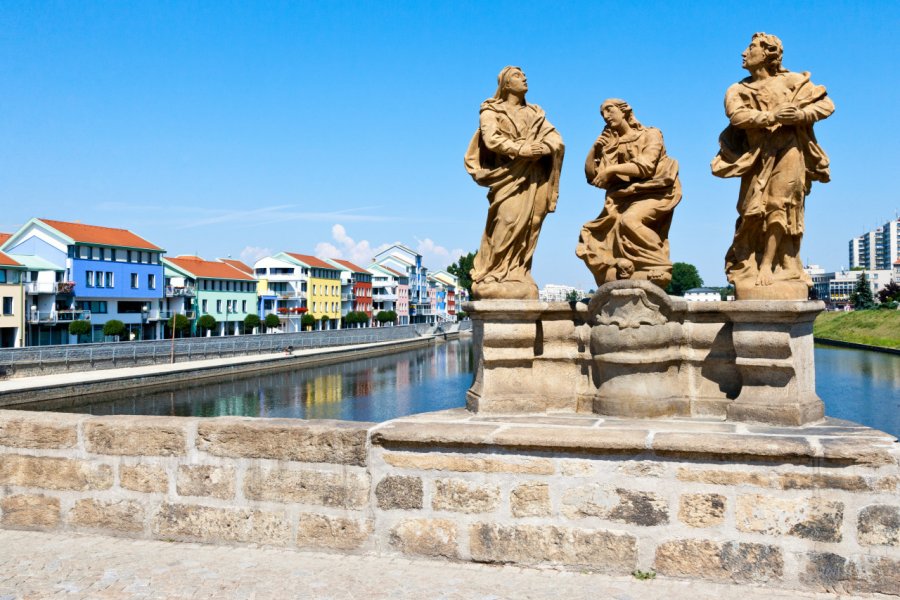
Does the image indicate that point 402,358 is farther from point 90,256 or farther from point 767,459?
point 767,459

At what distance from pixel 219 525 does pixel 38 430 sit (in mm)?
1550

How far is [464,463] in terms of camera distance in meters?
4.87

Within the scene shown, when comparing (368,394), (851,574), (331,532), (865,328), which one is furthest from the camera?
(865,328)

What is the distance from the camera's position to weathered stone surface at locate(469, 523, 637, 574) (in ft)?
14.9

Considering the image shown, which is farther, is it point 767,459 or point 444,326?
point 444,326

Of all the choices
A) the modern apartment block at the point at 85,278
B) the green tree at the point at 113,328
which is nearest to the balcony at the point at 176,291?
the modern apartment block at the point at 85,278

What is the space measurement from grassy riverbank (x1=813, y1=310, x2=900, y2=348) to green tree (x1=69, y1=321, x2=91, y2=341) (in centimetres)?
5463

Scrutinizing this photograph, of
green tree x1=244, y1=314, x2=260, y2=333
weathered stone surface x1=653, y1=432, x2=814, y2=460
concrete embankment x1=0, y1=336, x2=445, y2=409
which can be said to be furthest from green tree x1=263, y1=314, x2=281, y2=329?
weathered stone surface x1=653, y1=432, x2=814, y2=460

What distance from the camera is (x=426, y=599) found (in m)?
4.19

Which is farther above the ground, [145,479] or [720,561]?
[145,479]

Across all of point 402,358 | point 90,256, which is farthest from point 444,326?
point 90,256

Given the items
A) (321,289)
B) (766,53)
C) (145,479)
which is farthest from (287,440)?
(321,289)

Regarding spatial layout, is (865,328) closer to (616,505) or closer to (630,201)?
(630,201)

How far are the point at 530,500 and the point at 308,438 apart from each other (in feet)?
4.88
